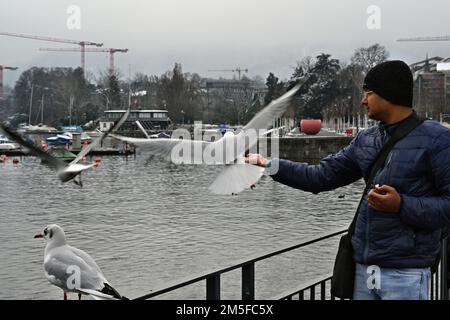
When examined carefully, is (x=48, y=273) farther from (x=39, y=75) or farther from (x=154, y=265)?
(x=39, y=75)

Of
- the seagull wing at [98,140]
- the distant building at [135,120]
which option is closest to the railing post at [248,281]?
the seagull wing at [98,140]

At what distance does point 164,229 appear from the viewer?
707 inches

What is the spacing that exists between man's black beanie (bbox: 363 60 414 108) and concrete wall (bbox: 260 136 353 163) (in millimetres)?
38606

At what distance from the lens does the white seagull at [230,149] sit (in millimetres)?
3363

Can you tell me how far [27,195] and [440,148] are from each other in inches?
1014

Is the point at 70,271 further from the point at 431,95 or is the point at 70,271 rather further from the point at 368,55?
the point at 431,95

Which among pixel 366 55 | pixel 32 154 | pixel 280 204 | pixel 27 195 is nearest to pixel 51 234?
pixel 32 154

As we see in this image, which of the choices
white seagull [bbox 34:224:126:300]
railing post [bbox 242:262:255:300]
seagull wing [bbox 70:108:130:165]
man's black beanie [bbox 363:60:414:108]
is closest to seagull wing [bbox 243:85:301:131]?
seagull wing [bbox 70:108:130:165]

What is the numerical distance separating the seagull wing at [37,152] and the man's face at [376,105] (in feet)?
5.35

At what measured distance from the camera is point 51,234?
7.38 metres

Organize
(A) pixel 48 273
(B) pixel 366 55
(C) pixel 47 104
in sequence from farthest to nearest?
(B) pixel 366 55 < (C) pixel 47 104 < (A) pixel 48 273

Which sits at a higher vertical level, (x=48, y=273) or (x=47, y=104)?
(x=47, y=104)

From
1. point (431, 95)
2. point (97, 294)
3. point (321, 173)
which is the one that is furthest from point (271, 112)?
point (431, 95)

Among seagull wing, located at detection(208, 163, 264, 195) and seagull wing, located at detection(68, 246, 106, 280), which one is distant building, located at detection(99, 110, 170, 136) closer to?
seagull wing, located at detection(208, 163, 264, 195)
